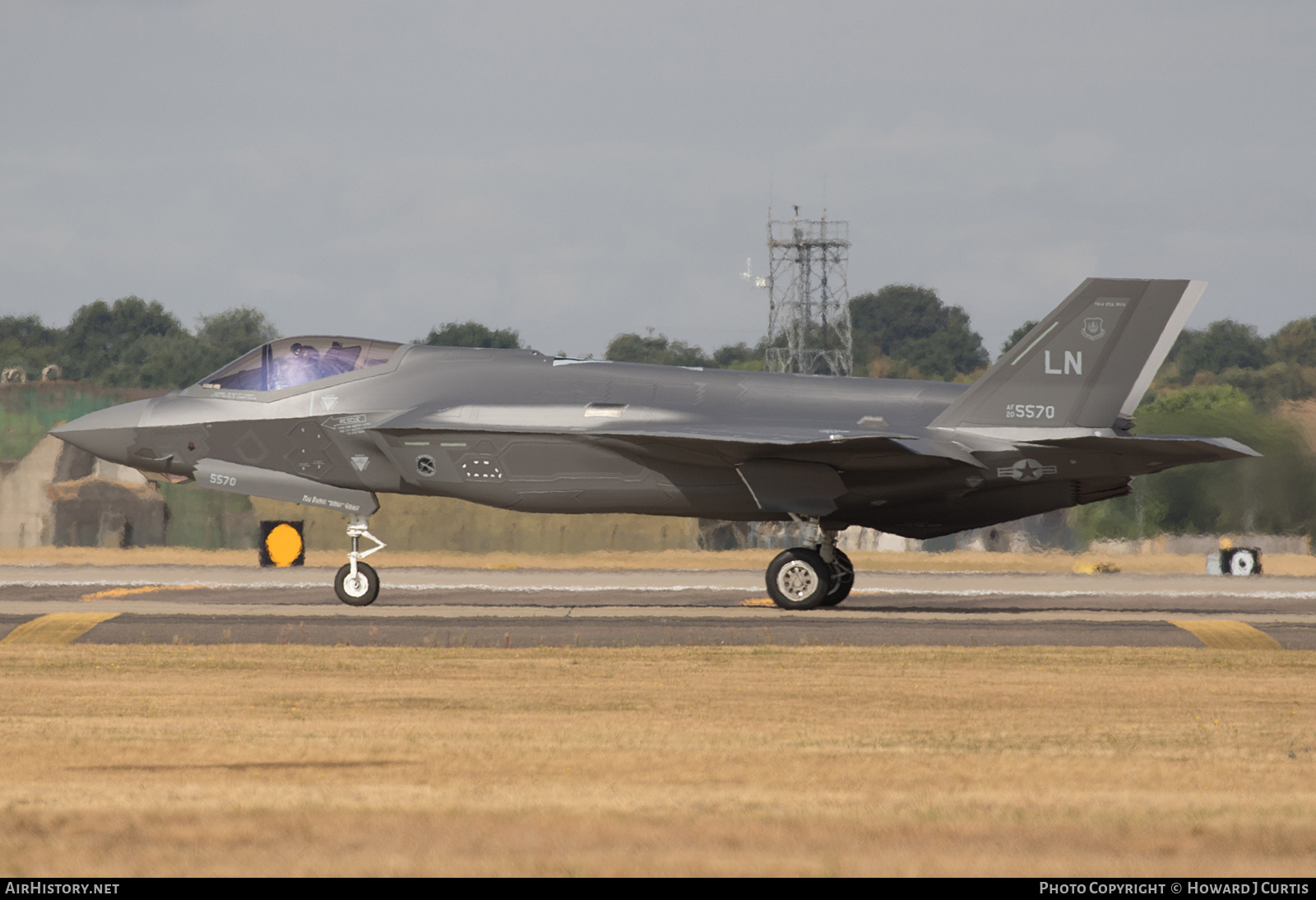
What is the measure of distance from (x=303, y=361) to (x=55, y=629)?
6.24 meters

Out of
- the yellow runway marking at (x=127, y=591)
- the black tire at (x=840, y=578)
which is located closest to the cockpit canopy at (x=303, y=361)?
the yellow runway marking at (x=127, y=591)

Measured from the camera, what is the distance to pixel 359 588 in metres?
19.4

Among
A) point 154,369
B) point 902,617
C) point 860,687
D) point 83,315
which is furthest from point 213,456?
point 83,315

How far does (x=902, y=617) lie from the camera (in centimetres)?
1741

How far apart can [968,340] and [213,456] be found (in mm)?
55255

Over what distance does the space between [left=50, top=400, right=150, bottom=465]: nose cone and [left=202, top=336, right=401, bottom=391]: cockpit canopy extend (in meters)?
1.36

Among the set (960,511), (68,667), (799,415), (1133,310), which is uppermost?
(1133,310)

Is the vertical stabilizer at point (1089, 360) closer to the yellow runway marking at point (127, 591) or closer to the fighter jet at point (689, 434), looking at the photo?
the fighter jet at point (689, 434)

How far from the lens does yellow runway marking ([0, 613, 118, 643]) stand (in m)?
14.3

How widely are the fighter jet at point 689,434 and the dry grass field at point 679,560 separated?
10.0 meters

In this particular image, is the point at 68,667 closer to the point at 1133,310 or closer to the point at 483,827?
the point at 483,827

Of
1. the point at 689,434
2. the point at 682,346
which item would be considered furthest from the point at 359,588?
the point at 682,346

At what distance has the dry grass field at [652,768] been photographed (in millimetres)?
5449

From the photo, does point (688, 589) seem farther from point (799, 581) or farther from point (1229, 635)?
point (1229, 635)
